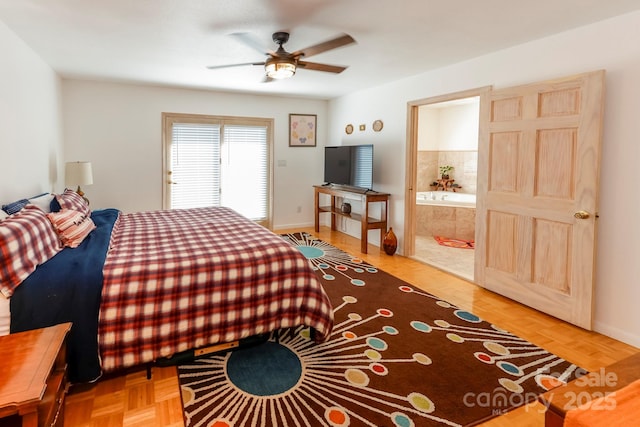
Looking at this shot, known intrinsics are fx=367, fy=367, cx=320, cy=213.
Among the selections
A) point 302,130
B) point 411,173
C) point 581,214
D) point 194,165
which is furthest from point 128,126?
point 581,214

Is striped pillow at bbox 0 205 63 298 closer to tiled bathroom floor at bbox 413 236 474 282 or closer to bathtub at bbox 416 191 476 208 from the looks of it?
tiled bathroom floor at bbox 413 236 474 282

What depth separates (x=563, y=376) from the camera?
2219mm

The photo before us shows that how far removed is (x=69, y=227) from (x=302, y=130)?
4.48 metres

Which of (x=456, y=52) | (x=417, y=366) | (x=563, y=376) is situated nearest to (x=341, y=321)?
(x=417, y=366)

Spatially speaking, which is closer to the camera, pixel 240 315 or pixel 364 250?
pixel 240 315

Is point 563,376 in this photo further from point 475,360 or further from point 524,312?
point 524,312

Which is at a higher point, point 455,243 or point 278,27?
point 278,27

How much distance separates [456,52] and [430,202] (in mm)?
3038

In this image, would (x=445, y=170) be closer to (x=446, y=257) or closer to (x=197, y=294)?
(x=446, y=257)

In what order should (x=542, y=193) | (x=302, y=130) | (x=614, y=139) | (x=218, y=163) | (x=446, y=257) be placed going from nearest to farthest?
(x=614, y=139) < (x=542, y=193) < (x=446, y=257) < (x=218, y=163) < (x=302, y=130)

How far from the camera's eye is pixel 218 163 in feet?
19.3

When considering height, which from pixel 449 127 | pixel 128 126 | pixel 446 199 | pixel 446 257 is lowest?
pixel 446 257

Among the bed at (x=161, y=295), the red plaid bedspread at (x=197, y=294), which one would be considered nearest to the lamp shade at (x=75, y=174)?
the bed at (x=161, y=295)

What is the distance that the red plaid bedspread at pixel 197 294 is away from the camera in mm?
1994
